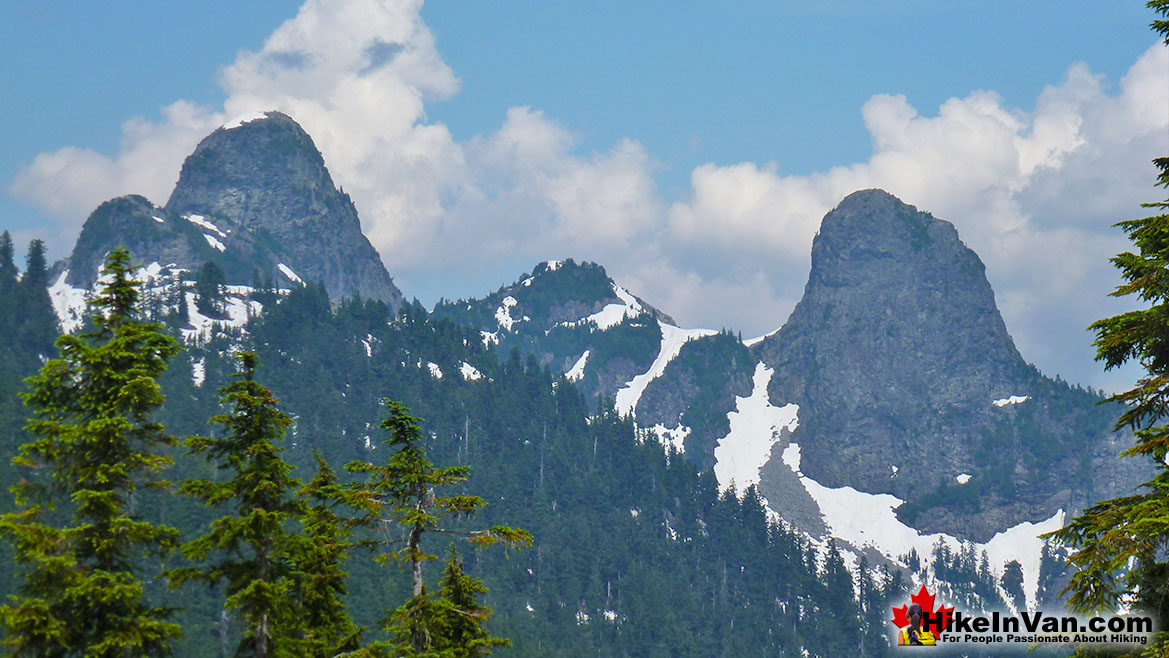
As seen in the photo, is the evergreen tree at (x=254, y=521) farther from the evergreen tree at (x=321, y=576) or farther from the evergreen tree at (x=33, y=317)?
the evergreen tree at (x=33, y=317)

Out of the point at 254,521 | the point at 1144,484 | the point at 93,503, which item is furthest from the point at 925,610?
the point at 93,503

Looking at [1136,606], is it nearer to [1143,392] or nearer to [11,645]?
[1143,392]

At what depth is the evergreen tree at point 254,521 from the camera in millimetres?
22969

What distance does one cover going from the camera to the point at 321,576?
2634 cm

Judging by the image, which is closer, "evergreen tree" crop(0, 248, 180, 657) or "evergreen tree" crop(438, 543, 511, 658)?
"evergreen tree" crop(0, 248, 180, 657)

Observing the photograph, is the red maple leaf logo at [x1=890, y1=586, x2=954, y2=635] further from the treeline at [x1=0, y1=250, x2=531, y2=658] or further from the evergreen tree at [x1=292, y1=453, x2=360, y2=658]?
the evergreen tree at [x1=292, y1=453, x2=360, y2=658]

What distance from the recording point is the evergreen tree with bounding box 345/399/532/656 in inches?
840

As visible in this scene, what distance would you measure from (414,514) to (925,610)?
1469 cm

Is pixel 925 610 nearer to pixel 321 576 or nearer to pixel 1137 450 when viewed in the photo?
pixel 1137 450

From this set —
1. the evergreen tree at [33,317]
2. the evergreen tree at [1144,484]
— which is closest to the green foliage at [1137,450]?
the evergreen tree at [1144,484]

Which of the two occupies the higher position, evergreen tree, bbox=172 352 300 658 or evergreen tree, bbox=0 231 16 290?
evergreen tree, bbox=0 231 16 290

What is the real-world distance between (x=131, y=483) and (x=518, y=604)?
162845mm

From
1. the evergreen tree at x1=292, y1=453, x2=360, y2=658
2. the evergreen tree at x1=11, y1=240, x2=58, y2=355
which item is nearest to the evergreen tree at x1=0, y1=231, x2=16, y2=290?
the evergreen tree at x1=11, y1=240, x2=58, y2=355

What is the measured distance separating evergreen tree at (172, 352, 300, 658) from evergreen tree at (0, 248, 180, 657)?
4.03ft
